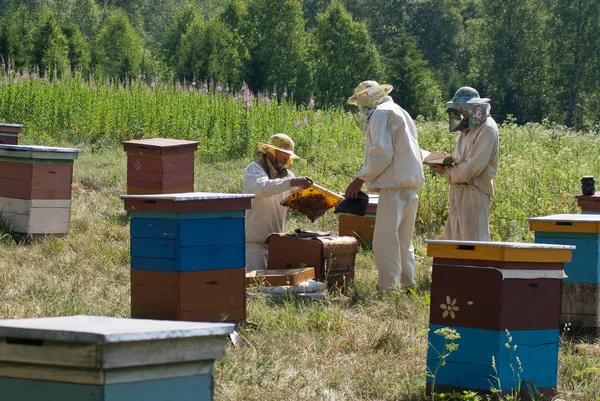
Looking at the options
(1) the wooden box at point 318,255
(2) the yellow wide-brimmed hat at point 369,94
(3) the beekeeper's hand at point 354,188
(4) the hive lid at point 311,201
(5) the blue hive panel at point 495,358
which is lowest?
(5) the blue hive panel at point 495,358

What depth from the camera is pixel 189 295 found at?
4.86 meters

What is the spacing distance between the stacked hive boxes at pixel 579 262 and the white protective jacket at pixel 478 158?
0.98 metres

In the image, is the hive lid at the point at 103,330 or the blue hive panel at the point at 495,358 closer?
the hive lid at the point at 103,330

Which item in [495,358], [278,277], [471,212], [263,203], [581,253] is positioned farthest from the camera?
[263,203]

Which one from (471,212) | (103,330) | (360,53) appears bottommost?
(103,330)

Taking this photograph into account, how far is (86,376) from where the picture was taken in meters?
2.44

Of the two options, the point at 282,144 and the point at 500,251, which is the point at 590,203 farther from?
the point at 500,251

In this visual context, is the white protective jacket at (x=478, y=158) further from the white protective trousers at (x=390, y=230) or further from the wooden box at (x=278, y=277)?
the wooden box at (x=278, y=277)

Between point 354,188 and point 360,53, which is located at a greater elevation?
point 360,53

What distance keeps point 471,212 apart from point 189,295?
2536 mm

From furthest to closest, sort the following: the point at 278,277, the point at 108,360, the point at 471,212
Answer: the point at 471,212 → the point at 278,277 → the point at 108,360

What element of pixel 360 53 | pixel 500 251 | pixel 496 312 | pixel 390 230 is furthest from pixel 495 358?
pixel 360 53

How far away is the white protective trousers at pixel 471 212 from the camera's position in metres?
6.57

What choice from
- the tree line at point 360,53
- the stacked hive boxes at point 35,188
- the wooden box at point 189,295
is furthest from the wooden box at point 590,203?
the tree line at point 360,53
